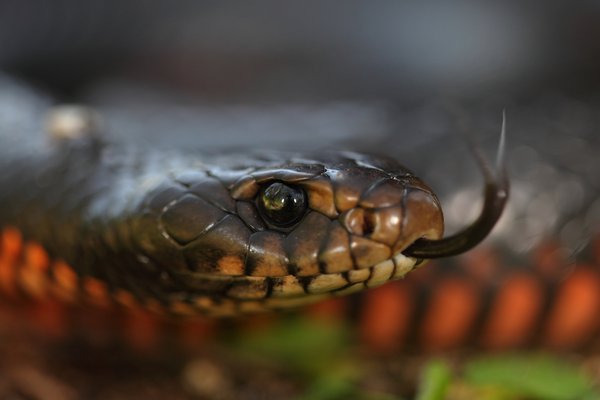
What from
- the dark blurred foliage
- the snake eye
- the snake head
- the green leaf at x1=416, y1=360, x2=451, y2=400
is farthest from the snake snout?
the dark blurred foliage

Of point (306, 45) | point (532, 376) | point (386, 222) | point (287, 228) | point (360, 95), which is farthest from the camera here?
point (306, 45)

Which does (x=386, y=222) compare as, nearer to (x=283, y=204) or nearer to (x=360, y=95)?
(x=283, y=204)

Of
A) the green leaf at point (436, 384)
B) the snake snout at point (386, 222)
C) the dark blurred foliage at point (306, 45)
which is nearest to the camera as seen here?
the snake snout at point (386, 222)

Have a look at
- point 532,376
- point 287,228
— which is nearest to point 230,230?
point 287,228

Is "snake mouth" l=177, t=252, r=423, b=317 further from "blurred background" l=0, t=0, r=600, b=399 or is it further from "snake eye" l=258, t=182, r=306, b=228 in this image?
"blurred background" l=0, t=0, r=600, b=399

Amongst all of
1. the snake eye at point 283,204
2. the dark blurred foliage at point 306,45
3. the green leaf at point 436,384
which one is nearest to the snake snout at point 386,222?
the snake eye at point 283,204

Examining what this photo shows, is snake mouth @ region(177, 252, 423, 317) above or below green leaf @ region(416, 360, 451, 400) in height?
above

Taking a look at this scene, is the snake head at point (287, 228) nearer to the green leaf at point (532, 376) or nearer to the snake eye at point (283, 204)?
the snake eye at point (283, 204)
